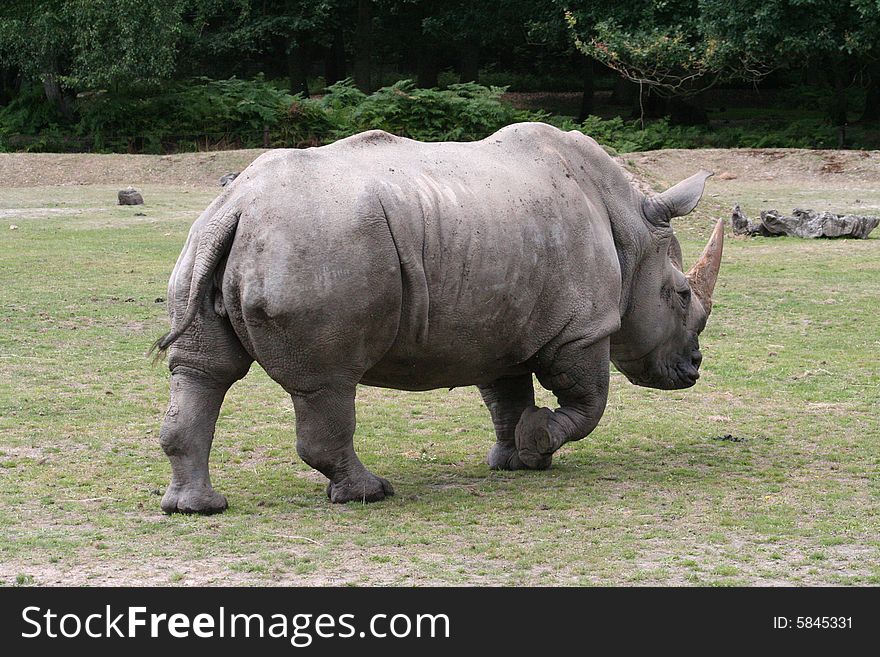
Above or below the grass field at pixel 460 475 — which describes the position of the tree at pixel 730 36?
above

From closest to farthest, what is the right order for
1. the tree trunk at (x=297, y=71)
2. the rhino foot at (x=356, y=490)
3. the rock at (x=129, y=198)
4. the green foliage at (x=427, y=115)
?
1. the rhino foot at (x=356, y=490)
2. the rock at (x=129, y=198)
3. the green foliage at (x=427, y=115)
4. the tree trunk at (x=297, y=71)

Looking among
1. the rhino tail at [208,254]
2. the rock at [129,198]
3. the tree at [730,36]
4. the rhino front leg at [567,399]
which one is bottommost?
the rock at [129,198]

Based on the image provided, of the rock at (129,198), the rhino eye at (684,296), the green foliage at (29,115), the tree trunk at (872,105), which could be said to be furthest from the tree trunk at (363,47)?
the rhino eye at (684,296)

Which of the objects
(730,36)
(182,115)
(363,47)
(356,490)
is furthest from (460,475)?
(363,47)

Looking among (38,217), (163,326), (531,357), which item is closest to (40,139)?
(38,217)

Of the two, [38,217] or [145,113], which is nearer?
[38,217]

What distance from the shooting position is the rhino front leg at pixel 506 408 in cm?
802

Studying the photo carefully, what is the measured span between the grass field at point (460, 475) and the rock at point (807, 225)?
4525mm

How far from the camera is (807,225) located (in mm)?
19922

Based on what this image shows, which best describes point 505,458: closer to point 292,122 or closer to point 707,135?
point 292,122

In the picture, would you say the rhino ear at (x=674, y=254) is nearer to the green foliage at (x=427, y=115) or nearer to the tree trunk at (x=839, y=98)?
the green foliage at (x=427, y=115)

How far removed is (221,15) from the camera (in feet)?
142
